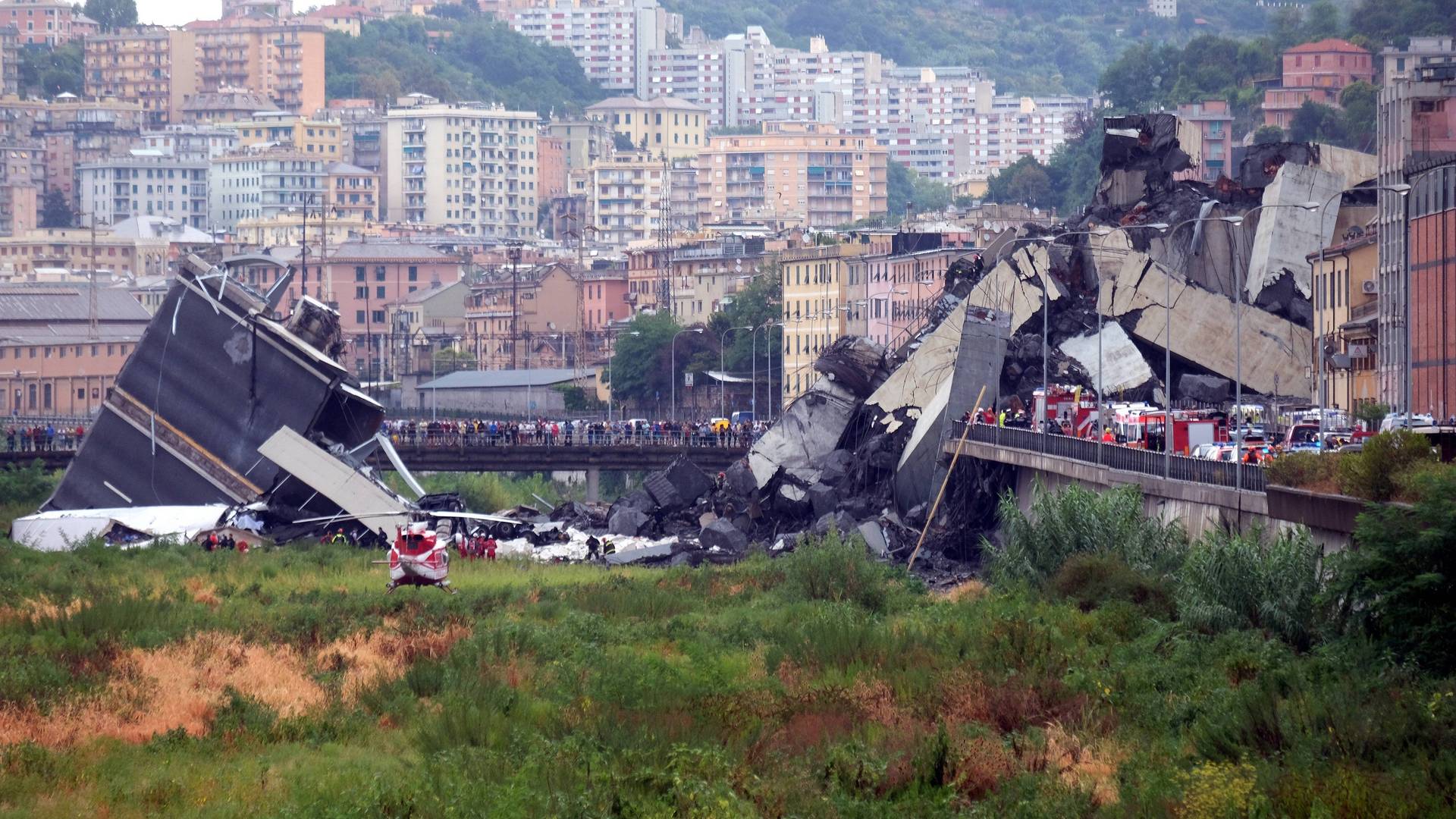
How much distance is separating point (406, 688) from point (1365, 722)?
51.7 ft

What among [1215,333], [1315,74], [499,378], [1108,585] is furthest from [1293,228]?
[1315,74]

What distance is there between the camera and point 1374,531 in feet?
109

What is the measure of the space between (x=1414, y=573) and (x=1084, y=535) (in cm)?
1654

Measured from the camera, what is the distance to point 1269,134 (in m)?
141

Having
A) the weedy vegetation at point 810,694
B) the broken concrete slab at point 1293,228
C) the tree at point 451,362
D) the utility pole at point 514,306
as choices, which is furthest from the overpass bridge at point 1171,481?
the tree at point 451,362

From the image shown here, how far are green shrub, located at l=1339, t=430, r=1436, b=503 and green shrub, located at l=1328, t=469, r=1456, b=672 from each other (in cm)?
312

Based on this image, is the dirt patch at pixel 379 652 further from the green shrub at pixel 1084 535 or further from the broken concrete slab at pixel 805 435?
the broken concrete slab at pixel 805 435

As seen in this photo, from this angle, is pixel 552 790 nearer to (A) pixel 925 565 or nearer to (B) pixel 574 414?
(A) pixel 925 565

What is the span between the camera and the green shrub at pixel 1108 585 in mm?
44156

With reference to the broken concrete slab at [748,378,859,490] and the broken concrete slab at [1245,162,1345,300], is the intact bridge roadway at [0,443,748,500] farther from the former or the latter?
the broken concrete slab at [1245,162,1345,300]

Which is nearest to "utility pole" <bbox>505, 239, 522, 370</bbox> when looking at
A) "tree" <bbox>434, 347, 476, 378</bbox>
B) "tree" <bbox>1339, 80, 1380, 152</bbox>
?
"tree" <bbox>434, 347, 476, 378</bbox>

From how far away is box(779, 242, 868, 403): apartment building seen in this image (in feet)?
421

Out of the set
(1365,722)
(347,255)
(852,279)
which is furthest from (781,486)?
(347,255)

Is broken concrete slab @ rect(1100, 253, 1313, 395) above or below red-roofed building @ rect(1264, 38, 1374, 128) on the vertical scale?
below
